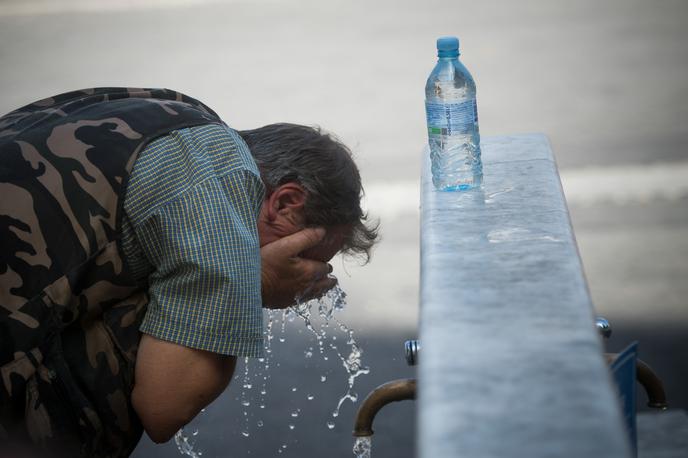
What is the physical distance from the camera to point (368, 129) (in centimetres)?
756

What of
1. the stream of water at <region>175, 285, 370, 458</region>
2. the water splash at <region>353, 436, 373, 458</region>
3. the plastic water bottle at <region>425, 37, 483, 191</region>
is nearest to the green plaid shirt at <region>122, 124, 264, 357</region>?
the water splash at <region>353, 436, 373, 458</region>

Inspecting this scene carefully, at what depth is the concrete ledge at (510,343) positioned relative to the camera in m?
1.12

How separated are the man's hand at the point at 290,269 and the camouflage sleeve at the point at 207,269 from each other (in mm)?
298

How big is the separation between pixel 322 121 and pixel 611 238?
2.75 meters

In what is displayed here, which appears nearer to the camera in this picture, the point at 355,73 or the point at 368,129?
the point at 368,129

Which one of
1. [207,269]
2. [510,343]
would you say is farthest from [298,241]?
[510,343]

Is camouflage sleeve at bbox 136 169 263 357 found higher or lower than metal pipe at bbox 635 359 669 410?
higher

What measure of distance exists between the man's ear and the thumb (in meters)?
0.05

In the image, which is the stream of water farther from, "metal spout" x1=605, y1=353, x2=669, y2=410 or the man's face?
"metal spout" x1=605, y1=353, x2=669, y2=410

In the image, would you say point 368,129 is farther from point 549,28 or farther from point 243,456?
point 243,456

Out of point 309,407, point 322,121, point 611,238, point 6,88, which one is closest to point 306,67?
point 322,121

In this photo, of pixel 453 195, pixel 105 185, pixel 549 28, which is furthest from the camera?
pixel 549 28

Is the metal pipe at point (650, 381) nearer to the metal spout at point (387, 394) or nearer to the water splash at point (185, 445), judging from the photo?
the metal spout at point (387, 394)

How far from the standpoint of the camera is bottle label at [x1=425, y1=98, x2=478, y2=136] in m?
2.63
